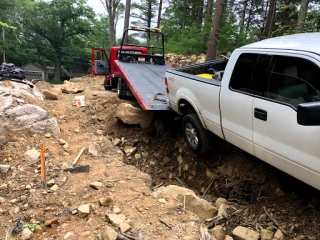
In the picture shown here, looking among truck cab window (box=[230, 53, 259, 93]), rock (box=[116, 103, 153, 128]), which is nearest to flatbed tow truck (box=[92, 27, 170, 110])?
rock (box=[116, 103, 153, 128])

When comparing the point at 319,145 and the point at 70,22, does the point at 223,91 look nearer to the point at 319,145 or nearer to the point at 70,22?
the point at 319,145

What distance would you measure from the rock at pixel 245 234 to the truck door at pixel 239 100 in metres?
0.91

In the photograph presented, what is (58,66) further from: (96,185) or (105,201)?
(105,201)

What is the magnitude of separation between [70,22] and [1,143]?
118 feet

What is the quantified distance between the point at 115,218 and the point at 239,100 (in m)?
2.10

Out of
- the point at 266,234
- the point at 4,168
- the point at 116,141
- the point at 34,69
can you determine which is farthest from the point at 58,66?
the point at 266,234

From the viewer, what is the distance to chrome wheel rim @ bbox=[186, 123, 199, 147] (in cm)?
477

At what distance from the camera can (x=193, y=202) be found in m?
3.78

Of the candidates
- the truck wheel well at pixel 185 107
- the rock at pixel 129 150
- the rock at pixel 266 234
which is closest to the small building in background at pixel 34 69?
the rock at pixel 129 150

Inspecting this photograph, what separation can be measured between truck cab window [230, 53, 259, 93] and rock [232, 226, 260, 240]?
1.63 metres

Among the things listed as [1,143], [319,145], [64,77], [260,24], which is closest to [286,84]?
[319,145]

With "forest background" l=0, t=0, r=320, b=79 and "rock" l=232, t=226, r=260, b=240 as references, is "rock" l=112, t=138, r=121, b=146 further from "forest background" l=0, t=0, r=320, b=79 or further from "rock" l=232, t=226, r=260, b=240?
"forest background" l=0, t=0, r=320, b=79

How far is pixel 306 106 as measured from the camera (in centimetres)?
209

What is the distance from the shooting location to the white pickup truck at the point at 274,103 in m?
2.62
